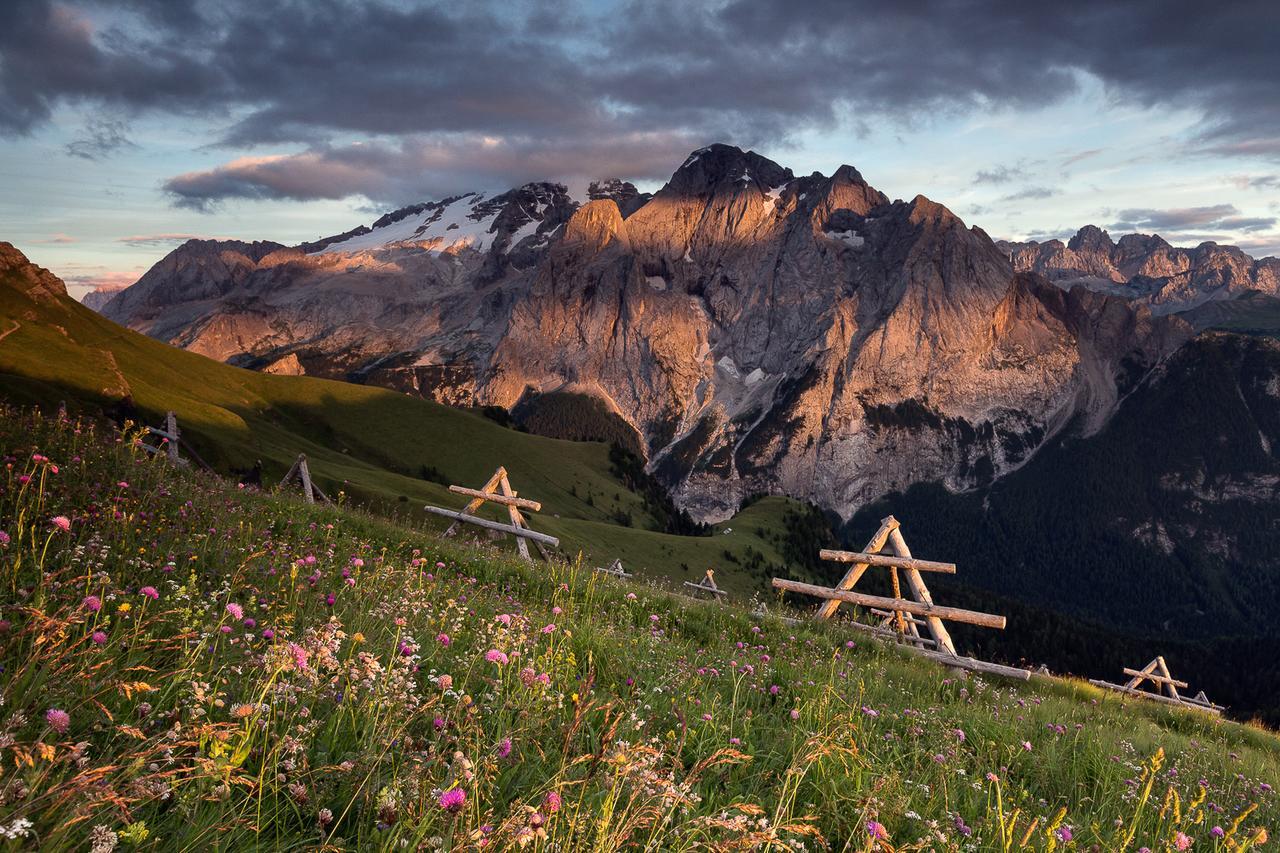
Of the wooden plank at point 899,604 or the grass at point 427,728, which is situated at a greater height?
the grass at point 427,728

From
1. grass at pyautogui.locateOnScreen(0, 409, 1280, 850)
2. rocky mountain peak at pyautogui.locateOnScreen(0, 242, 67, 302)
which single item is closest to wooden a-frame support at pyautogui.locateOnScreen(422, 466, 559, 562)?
grass at pyautogui.locateOnScreen(0, 409, 1280, 850)

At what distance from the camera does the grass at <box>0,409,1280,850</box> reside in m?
2.80

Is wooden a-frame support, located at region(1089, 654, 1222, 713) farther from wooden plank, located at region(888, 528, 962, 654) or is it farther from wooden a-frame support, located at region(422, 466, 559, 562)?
wooden a-frame support, located at region(422, 466, 559, 562)

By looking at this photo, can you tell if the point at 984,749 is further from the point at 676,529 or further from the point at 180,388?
the point at 676,529

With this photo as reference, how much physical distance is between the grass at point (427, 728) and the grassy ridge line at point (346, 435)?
43716 millimetres

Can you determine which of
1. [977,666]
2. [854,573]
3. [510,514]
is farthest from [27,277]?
[977,666]

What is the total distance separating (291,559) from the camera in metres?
7.45

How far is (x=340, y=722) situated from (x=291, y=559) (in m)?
4.19

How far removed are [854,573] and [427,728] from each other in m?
15.8

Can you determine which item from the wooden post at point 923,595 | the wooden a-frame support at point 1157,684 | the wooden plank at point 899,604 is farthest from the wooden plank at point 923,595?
the wooden a-frame support at point 1157,684

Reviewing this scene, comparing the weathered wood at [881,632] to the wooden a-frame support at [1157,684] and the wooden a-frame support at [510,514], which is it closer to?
the wooden a-frame support at [1157,684]

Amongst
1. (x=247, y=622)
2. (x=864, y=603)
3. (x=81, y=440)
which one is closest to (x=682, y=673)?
(x=247, y=622)

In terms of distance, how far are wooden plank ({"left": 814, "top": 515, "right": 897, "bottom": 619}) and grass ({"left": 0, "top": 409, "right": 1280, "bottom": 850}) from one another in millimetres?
6031

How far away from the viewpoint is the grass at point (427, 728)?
280 centimetres
